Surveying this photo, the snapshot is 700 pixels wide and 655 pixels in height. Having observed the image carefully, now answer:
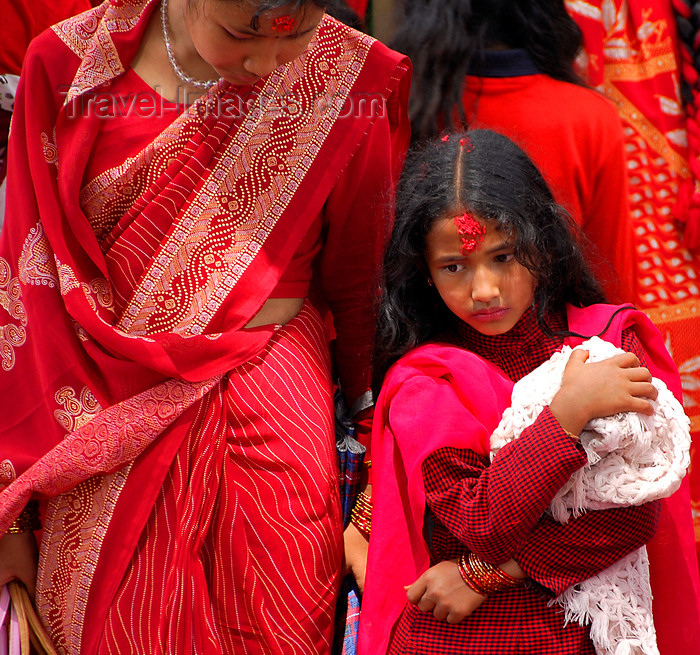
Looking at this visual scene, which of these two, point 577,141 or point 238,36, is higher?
point 238,36

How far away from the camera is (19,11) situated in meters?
2.29

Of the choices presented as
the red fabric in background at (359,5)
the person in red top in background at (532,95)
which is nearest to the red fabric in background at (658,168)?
the person in red top in background at (532,95)

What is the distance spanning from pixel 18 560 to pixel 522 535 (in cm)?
91

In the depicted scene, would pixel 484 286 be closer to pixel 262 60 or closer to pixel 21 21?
pixel 262 60

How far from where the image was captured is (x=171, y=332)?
173 centimetres

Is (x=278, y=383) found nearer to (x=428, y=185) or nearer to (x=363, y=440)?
(x=363, y=440)

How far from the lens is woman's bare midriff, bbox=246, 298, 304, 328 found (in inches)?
72.6

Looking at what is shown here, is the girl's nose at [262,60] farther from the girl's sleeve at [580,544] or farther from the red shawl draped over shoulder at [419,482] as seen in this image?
the girl's sleeve at [580,544]

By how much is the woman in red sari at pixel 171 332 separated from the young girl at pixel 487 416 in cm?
15

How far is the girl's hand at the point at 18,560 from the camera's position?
1751 millimetres

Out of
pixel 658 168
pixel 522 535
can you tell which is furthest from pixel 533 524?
pixel 658 168

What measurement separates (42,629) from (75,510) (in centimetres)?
22

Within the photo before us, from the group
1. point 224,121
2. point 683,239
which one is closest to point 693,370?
point 683,239

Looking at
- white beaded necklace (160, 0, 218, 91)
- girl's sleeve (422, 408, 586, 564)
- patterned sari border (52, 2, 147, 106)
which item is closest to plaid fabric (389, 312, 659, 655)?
girl's sleeve (422, 408, 586, 564)
